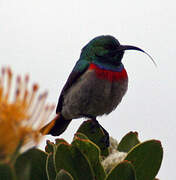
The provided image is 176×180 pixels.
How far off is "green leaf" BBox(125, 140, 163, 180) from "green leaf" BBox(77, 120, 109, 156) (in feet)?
1.81

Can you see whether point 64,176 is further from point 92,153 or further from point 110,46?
point 110,46

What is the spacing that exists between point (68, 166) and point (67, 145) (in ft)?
0.35

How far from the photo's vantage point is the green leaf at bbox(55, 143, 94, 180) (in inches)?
73.9

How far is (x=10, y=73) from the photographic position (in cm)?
100

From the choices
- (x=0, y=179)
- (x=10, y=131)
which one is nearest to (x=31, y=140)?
(x=10, y=131)

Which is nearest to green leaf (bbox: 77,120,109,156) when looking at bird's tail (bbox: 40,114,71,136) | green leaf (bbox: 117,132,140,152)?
green leaf (bbox: 117,132,140,152)

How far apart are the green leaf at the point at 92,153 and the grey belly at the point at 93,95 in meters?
2.33

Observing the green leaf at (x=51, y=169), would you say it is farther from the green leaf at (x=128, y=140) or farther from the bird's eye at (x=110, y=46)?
the bird's eye at (x=110, y=46)

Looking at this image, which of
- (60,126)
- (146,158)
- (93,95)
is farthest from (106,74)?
(146,158)

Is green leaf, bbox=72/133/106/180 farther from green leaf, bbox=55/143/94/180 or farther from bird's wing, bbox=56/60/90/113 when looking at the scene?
bird's wing, bbox=56/60/90/113

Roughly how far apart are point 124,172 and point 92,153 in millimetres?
262

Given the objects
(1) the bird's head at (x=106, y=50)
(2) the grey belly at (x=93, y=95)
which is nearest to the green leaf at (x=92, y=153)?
(2) the grey belly at (x=93, y=95)

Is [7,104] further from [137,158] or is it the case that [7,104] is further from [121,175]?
[137,158]

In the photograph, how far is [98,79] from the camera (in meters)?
4.25
